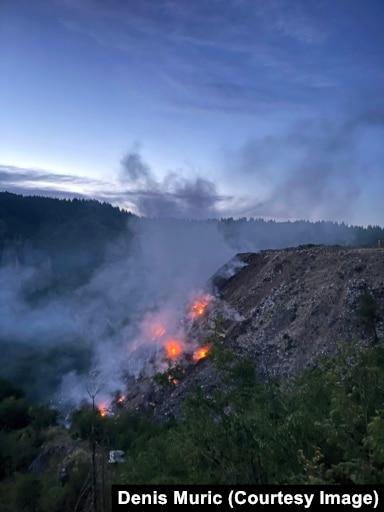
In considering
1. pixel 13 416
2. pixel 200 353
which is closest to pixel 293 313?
pixel 200 353

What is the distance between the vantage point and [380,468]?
25.2ft

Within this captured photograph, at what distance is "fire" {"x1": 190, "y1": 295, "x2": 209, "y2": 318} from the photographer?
38156 millimetres

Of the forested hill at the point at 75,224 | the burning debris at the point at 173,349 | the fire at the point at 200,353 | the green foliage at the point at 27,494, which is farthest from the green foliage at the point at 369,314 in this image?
the forested hill at the point at 75,224

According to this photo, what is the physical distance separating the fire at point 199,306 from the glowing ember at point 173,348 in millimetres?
3347

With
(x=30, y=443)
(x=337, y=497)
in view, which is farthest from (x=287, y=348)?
(x=337, y=497)

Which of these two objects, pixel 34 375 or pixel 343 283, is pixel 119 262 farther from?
pixel 343 283

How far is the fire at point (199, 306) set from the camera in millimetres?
38156

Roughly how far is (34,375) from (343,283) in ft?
123

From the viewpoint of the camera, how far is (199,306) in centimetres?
3906

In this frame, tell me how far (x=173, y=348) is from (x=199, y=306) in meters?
5.30

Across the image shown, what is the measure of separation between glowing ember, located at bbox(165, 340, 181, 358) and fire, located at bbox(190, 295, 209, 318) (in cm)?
335

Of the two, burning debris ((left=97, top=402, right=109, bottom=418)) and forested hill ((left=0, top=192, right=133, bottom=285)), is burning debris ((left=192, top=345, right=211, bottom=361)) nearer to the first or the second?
burning debris ((left=97, top=402, right=109, bottom=418))

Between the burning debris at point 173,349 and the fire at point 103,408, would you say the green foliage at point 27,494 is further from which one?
the burning debris at point 173,349

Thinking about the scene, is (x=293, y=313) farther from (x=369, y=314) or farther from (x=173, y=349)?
(x=173, y=349)
